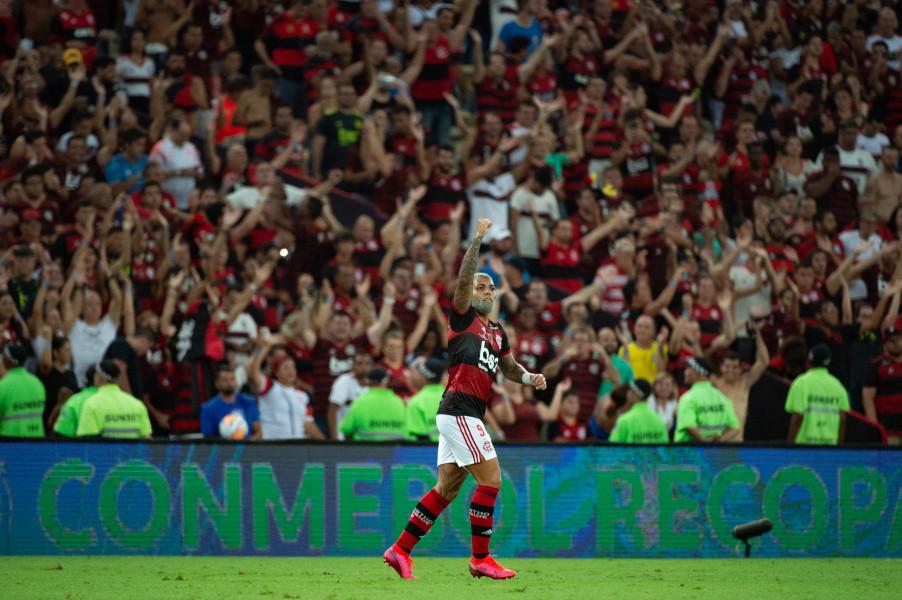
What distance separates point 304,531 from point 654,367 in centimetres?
527

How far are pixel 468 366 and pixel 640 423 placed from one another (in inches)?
187

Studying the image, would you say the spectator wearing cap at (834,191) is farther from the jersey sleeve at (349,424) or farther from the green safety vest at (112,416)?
the green safety vest at (112,416)

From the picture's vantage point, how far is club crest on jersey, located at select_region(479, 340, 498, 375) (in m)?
10.9

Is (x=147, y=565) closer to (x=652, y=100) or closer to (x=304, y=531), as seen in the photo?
(x=304, y=531)

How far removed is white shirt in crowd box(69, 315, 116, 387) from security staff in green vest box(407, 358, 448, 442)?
3.82 meters

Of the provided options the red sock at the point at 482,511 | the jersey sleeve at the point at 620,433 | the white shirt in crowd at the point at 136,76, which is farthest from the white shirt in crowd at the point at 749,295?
the red sock at the point at 482,511

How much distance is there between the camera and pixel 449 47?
69.7ft

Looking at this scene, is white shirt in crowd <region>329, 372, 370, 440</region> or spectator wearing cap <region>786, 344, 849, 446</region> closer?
spectator wearing cap <region>786, 344, 849, 446</region>

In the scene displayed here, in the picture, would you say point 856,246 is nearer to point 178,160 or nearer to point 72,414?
point 178,160

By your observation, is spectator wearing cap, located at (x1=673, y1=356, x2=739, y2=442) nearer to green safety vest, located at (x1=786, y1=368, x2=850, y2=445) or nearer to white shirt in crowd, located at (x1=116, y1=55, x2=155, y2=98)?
green safety vest, located at (x1=786, y1=368, x2=850, y2=445)

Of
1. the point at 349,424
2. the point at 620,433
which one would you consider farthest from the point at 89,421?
the point at 620,433

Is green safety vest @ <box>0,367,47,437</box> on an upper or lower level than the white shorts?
lower

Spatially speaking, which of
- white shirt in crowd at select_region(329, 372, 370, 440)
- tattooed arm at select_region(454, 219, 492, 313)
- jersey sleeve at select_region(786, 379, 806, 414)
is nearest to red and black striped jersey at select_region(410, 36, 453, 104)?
white shirt in crowd at select_region(329, 372, 370, 440)

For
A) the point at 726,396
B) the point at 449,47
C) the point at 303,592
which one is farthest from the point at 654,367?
the point at 303,592
